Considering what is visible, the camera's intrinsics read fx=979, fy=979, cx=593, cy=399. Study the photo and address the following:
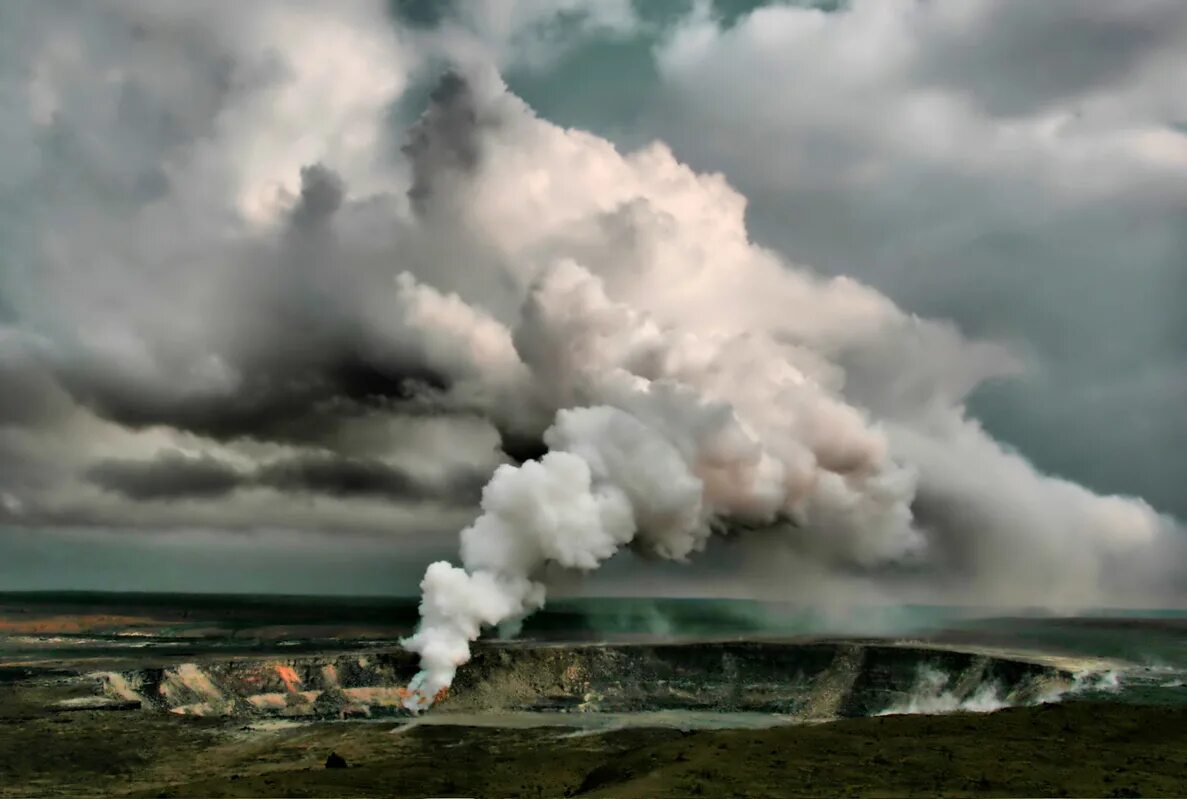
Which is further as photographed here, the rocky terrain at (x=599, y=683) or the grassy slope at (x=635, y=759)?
the rocky terrain at (x=599, y=683)

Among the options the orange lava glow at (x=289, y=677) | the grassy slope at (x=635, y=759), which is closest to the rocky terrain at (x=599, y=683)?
the orange lava glow at (x=289, y=677)

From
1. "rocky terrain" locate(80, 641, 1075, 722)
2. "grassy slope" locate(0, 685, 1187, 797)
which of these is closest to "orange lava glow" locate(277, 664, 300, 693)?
"rocky terrain" locate(80, 641, 1075, 722)

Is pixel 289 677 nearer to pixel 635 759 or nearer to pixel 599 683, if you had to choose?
pixel 599 683

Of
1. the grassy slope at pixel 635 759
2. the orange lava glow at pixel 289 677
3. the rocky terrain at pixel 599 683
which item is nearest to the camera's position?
the grassy slope at pixel 635 759

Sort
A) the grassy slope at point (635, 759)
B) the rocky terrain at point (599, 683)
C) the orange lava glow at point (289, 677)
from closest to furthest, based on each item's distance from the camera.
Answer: the grassy slope at point (635, 759), the rocky terrain at point (599, 683), the orange lava glow at point (289, 677)

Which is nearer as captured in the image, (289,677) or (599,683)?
(289,677)

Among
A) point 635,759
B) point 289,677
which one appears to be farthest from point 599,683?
point 635,759

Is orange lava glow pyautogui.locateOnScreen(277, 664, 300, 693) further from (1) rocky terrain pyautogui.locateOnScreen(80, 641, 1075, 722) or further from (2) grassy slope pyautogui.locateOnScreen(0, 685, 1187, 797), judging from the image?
(2) grassy slope pyautogui.locateOnScreen(0, 685, 1187, 797)

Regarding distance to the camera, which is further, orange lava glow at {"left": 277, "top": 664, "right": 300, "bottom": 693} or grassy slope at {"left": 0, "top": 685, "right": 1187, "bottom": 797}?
orange lava glow at {"left": 277, "top": 664, "right": 300, "bottom": 693}

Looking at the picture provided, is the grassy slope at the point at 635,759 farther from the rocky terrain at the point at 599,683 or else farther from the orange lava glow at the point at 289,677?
the orange lava glow at the point at 289,677

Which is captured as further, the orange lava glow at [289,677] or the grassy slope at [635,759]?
the orange lava glow at [289,677]

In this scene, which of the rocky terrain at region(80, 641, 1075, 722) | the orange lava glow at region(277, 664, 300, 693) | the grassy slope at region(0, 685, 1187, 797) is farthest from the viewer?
the orange lava glow at region(277, 664, 300, 693)

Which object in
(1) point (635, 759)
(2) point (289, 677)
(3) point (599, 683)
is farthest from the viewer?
(3) point (599, 683)
